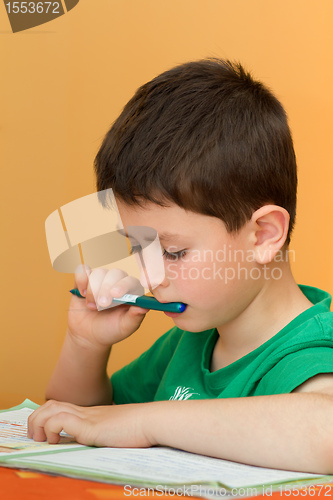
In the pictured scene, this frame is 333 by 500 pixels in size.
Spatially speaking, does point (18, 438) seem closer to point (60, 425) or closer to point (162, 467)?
Result: point (60, 425)

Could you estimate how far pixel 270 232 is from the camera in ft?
2.23

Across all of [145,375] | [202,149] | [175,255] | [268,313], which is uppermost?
[202,149]

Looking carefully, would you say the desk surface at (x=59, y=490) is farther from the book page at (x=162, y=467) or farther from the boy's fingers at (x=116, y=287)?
the boy's fingers at (x=116, y=287)

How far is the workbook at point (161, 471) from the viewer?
14.2 inches

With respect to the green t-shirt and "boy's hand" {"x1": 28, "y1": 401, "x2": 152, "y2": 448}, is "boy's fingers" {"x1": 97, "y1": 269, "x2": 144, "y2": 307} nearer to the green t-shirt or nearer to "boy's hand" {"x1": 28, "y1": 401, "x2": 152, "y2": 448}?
the green t-shirt

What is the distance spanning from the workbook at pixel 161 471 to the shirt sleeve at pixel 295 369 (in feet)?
0.31

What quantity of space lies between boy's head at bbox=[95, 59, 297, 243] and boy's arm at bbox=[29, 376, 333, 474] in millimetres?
225

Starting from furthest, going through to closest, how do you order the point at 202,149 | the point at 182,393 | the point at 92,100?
the point at 92,100 → the point at 182,393 → the point at 202,149

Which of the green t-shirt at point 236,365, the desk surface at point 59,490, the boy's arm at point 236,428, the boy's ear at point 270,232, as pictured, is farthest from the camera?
the boy's ear at point 270,232

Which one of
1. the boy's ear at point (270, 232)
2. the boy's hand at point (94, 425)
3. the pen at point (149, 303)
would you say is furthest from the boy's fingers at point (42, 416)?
the boy's ear at point (270, 232)

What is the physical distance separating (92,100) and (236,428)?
42.1 inches

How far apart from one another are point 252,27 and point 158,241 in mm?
866

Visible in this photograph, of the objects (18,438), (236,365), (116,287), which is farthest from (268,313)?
(18,438)

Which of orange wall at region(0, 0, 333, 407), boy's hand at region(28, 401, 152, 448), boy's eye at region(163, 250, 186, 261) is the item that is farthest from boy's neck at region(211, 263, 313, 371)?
orange wall at region(0, 0, 333, 407)
